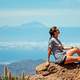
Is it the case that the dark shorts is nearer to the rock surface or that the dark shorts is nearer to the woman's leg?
the woman's leg

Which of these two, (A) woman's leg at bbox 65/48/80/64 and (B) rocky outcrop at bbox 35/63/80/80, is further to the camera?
(B) rocky outcrop at bbox 35/63/80/80

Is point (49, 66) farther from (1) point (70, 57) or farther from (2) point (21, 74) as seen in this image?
(2) point (21, 74)

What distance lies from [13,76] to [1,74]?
38cm

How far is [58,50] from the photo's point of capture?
1992 centimetres

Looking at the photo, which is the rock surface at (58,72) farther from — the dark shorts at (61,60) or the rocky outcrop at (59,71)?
the dark shorts at (61,60)

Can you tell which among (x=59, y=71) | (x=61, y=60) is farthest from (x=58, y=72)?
(x=61, y=60)

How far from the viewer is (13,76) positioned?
60.7 feet

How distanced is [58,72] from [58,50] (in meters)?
0.72

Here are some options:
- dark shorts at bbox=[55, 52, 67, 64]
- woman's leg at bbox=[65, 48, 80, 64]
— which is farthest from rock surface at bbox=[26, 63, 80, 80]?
woman's leg at bbox=[65, 48, 80, 64]

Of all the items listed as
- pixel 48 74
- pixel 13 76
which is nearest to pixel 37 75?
pixel 48 74

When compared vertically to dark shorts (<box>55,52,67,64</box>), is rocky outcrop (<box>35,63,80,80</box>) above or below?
below

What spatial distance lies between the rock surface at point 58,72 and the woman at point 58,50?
0.27 m

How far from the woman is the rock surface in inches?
10.7

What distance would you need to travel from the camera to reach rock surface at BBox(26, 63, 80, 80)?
1977 cm
